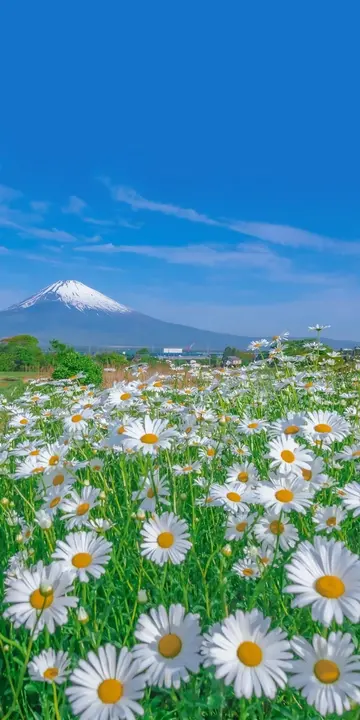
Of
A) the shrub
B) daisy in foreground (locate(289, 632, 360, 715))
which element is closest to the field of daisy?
daisy in foreground (locate(289, 632, 360, 715))

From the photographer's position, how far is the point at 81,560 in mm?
1410

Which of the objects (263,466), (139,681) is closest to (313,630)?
(139,681)

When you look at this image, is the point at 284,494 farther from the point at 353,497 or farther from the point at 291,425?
the point at 291,425

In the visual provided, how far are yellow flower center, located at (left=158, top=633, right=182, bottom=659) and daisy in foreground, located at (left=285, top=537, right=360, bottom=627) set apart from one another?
25 centimetres

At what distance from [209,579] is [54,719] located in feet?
2.82

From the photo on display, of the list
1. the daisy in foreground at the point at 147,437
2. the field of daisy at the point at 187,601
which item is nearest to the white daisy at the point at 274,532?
the field of daisy at the point at 187,601

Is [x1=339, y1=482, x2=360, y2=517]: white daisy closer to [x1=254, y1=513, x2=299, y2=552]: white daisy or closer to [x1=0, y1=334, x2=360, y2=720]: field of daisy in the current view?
[x1=0, y1=334, x2=360, y2=720]: field of daisy

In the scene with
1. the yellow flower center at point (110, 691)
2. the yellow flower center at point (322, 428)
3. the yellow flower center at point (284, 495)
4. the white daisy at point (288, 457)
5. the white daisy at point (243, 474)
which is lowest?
the yellow flower center at point (110, 691)

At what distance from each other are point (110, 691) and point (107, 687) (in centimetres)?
1

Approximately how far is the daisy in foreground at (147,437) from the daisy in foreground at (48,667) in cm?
74

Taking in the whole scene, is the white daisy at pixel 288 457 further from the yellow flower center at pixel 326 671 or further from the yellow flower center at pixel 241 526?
the yellow flower center at pixel 326 671

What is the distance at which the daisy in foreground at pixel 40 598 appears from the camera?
45.9 inches

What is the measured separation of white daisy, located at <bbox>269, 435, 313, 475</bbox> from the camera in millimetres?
1736

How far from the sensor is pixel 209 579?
2.15 m
